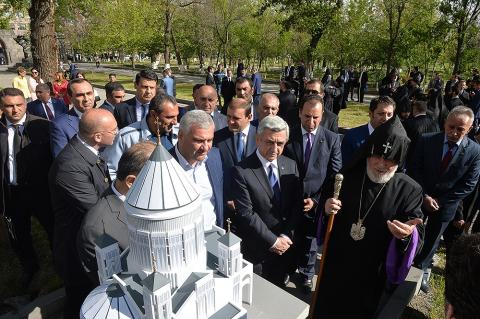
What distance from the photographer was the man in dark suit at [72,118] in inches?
193

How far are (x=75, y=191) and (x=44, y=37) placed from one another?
9487 millimetres

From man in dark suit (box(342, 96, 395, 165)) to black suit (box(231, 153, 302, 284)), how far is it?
1716 mm

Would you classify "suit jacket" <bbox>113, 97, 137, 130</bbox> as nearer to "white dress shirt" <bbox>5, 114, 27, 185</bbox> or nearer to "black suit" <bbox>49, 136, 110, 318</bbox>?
"white dress shirt" <bbox>5, 114, 27, 185</bbox>

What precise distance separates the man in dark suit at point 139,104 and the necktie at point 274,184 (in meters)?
3.29

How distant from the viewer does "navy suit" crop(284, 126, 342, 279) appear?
4.97 metres

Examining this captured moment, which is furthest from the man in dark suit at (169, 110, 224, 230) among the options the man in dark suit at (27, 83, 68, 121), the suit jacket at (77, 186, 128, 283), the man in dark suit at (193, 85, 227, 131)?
the man in dark suit at (27, 83, 68, 121)

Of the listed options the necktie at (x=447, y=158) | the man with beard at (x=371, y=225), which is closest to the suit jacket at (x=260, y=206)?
the man with beard at (x=371, y=225)

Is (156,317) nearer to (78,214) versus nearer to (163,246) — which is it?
(163,246)

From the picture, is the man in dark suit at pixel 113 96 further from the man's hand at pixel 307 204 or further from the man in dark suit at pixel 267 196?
the man's hand at pixel 307 204

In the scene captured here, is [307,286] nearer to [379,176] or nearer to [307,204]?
[307,204]

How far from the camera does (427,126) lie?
254 inches

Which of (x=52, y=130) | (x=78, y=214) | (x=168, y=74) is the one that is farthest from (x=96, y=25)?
(x=78, y=214)

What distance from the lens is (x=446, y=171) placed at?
4.83 m

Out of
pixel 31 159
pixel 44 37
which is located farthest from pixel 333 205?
pixel 44 37
